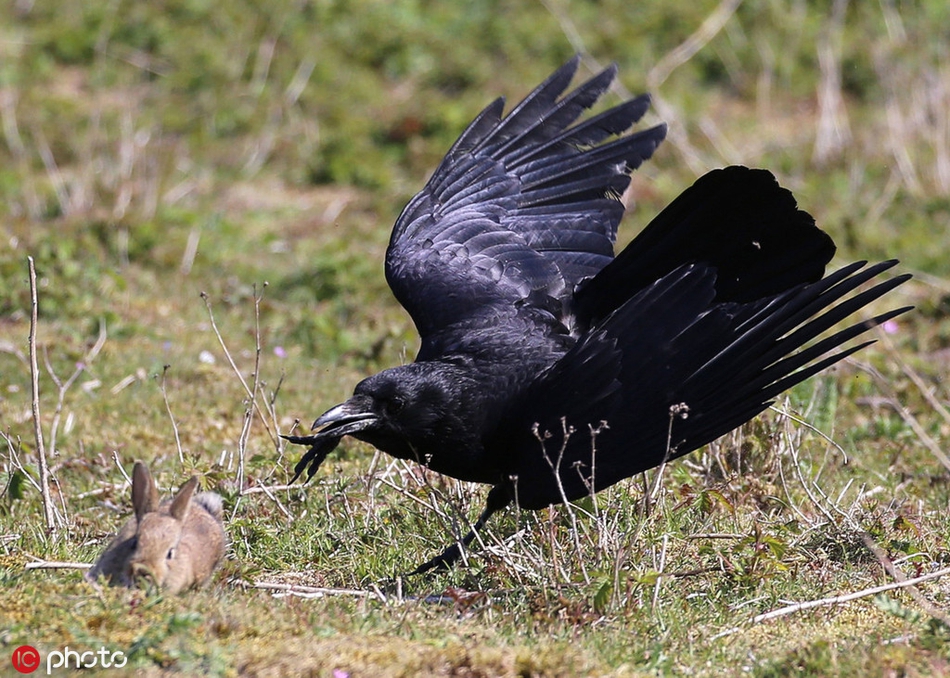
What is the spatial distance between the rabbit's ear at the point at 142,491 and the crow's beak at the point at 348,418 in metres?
0.63

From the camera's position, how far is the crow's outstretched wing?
5852 mm

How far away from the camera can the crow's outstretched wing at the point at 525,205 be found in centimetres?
585

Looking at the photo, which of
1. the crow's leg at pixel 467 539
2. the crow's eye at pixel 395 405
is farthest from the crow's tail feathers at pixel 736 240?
the crow's eye at pixel 395 405

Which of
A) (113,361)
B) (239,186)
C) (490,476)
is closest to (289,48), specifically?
(239,186)

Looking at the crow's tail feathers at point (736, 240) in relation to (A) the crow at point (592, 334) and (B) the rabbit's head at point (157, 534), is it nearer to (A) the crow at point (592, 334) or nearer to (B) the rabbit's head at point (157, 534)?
(A) the crow at point (592, 334)

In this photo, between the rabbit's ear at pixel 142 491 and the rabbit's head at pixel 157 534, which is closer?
the rabbit's head at pixel 157 534

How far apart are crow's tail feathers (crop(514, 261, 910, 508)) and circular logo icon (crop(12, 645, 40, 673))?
1.82 metres

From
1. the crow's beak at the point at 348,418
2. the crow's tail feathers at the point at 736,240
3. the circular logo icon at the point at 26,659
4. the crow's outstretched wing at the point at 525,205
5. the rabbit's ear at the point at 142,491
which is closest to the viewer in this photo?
the circular logo icon at the point at 26,659

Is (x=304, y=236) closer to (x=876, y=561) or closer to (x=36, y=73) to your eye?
(x=36, y=73)

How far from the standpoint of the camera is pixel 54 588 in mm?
3918

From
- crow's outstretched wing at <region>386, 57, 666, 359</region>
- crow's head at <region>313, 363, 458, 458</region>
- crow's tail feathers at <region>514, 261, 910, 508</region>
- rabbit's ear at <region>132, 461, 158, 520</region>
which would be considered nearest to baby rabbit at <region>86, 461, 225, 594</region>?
rabbit's ear at <region>132, 461, 158, 520</region>

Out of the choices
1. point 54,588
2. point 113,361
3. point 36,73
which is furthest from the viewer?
point 36,73

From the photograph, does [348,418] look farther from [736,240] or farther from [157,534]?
[736,240]

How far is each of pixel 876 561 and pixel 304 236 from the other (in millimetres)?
6541
